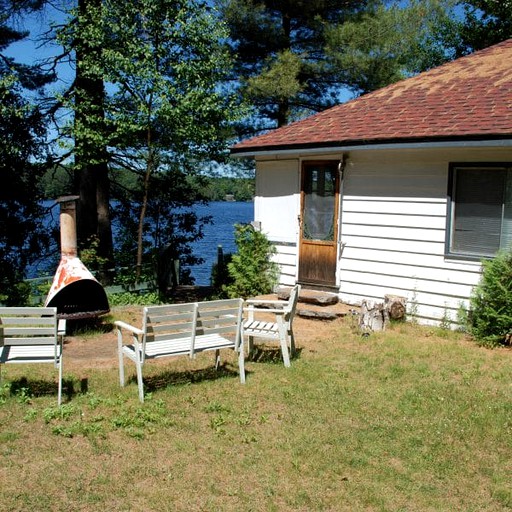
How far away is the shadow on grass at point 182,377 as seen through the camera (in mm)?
6414

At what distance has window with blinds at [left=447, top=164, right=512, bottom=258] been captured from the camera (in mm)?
8539

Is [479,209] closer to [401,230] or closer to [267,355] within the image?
[401,230]

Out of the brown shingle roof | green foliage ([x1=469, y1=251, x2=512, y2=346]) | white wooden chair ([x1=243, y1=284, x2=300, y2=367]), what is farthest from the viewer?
the brown shingle roof

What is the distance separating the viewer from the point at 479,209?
878 centimetres

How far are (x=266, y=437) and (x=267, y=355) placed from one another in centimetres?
262

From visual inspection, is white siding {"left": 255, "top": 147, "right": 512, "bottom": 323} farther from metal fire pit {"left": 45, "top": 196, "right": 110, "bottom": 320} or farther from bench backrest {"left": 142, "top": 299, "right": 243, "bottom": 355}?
bench backrest {"left": 142, "top": 299, "right": 243, "bottom": 355}

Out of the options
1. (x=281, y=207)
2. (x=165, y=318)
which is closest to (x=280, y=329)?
(x=165, y=318)

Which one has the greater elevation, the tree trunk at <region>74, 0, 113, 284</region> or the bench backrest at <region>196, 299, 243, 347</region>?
the tree trunk at <region>74, 0, 113, 284</region>

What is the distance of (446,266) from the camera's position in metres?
9.09

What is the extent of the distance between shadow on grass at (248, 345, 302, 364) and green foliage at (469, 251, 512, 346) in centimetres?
274

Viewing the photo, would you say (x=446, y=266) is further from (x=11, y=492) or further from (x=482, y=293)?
(x=11, y=492)

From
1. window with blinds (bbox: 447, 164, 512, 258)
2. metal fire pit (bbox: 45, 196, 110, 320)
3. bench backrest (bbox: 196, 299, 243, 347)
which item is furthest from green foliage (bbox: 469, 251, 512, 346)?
metal fire pit (bbox: 45, 196, 110, 320)

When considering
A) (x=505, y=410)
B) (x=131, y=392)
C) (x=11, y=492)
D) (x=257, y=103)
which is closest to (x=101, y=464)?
(x=11, y=492)

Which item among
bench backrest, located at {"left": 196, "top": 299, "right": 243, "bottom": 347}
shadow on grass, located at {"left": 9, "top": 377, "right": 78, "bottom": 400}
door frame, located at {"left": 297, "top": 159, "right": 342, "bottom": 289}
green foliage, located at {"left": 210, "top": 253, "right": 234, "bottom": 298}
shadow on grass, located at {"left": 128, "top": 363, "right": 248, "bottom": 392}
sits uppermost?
door frame, located at {"left": 297, "top": 159, "right": 342, "bottom": 289}
